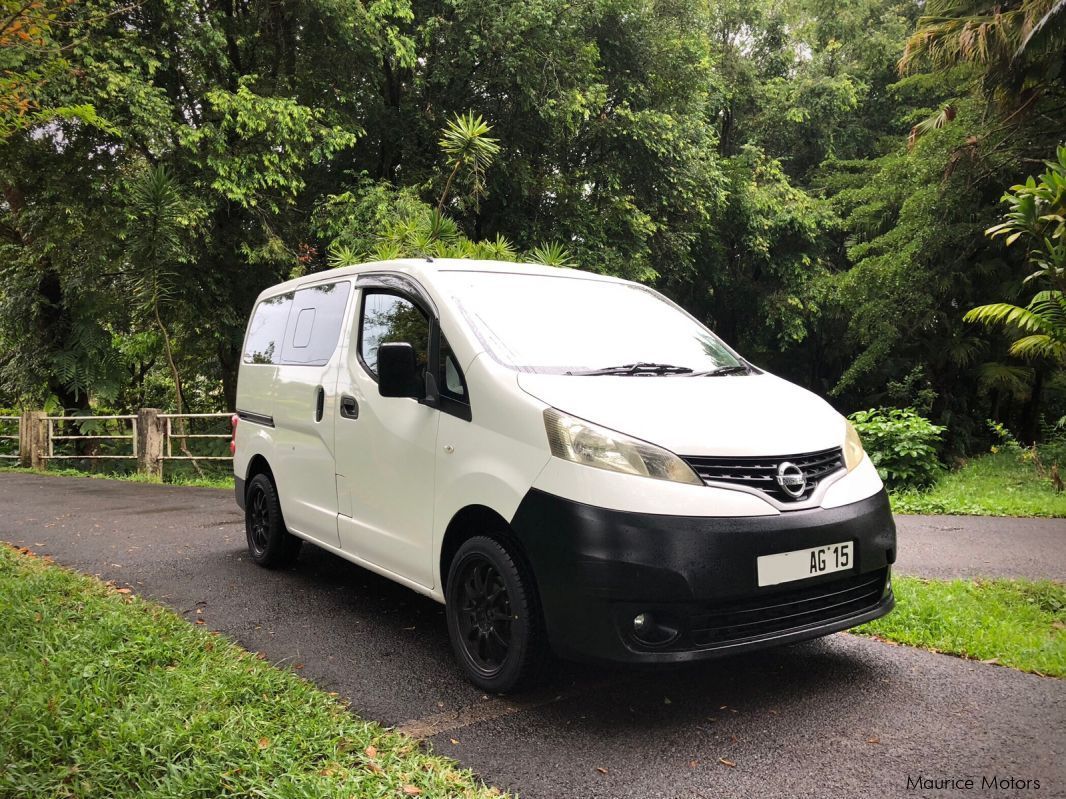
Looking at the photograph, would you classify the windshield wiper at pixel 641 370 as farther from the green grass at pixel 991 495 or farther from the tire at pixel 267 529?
the green grass at pixel 991 495

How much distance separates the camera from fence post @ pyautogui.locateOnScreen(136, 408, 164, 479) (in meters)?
13.5

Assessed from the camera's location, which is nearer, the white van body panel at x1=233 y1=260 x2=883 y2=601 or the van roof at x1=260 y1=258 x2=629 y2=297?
the white van body panel at x1=233 y1=260 x2=883 y2=601

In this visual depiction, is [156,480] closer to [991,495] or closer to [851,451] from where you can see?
[991,495]

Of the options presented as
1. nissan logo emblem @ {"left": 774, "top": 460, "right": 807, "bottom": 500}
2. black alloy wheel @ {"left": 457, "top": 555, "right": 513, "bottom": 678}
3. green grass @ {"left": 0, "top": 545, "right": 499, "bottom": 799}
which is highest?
nissan logo emblem @ {"left": 774, "top": 460, "right": 807, "bottom": 500}

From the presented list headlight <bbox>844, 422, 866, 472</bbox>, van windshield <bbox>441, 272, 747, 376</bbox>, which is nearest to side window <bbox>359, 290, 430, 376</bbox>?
van windshield <bbox>441, 272, 747, 376</bbox>

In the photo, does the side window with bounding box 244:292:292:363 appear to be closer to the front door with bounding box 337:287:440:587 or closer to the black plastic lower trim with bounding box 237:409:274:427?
the black plastic lower trim with bounding box 237:409:274:427

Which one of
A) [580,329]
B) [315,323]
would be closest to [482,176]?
[315,323]

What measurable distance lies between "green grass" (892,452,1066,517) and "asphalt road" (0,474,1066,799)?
5198 millimetres

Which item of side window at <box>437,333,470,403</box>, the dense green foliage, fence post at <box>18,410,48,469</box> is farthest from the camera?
fence post at <box>18,410,48,469</box>

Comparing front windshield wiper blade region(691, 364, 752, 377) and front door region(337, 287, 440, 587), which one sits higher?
front windshield wiper blade region(691, 364, 752, 377)

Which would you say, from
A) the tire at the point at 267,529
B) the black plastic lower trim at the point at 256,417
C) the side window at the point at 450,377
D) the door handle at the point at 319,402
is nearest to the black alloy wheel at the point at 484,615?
the side window at the point at 450,377

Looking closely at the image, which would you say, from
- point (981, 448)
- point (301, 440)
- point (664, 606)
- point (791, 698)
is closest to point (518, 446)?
point (664, 606)

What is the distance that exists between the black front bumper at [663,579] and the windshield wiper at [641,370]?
0.75m

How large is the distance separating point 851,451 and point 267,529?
3.92m
